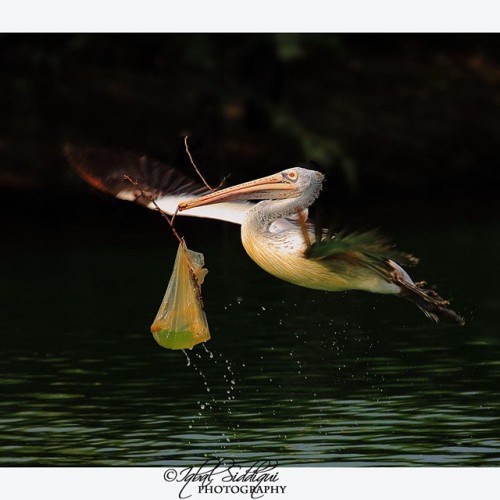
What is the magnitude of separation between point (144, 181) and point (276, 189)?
0.92 metres

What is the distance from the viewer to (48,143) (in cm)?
2281

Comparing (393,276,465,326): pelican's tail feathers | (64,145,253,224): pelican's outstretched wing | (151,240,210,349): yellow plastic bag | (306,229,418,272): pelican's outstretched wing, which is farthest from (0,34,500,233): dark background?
(151,240,210,349): yellow plastic bag

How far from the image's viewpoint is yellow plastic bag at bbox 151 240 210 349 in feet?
28.9

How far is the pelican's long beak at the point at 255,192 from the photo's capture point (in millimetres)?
9336

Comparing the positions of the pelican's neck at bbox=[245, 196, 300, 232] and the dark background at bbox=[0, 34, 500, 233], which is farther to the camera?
the dark background at bbox=[0, 34, 500, 233]

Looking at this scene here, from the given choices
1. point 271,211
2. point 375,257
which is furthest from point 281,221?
point 375,257

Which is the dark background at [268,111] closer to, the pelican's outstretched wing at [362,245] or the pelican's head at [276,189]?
the pelican's head at [276,189]

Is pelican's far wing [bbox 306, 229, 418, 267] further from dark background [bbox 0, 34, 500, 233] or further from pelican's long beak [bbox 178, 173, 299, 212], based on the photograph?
dark background [bbox 0, 34, 500, 233]

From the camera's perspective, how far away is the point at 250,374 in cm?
1072

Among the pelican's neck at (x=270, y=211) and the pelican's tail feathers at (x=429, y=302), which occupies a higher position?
the pelican's neck at (x=270, y=211)

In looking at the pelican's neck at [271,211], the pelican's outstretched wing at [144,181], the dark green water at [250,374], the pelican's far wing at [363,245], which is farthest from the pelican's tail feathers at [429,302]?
the pelican's outstretched wing at [144,181]

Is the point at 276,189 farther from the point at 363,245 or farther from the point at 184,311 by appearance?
the point at 184,311

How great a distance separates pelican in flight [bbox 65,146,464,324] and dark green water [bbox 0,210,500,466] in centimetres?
90

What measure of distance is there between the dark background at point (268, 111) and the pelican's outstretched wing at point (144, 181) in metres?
11.5
